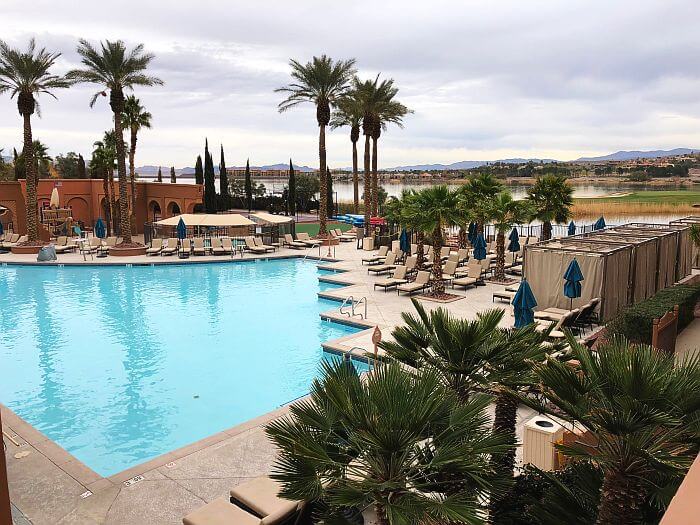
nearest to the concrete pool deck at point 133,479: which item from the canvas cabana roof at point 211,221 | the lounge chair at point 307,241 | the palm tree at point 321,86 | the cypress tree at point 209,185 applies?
the canvas cabana roof at point 211,221

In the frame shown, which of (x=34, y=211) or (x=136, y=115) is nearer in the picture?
(x=34, y=211)

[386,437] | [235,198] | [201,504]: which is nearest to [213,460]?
[201,504]

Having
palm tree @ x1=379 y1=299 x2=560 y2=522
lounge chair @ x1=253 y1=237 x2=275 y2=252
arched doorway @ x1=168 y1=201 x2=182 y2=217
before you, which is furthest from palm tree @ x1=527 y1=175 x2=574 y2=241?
arched doorway @ x1=168 y1=201 x2=182 y2=217

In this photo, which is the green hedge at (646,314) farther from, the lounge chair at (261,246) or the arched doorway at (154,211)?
the arched doorway at (154,211)

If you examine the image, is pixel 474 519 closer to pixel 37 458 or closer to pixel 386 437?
pixel 386 437

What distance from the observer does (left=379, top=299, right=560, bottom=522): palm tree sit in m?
5.54

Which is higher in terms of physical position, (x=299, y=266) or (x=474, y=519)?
(x=474, y=519)

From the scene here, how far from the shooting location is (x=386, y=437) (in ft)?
12.8

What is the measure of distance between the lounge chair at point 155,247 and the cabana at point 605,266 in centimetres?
2060

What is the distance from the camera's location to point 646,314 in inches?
439

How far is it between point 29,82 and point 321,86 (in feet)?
55.3

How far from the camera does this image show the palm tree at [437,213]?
18453mm

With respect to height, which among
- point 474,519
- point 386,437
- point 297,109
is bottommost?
point 474,519

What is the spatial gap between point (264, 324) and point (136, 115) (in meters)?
29.3
